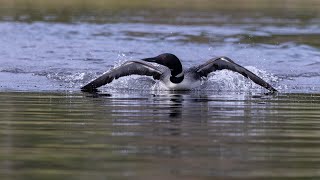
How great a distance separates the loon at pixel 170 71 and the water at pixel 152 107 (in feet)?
0.66

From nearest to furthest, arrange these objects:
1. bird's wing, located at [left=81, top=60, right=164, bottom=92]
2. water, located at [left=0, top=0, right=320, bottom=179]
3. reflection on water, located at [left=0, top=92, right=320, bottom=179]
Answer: reflection on water, located at [left=0, top=92, right=320, bottom=179]
water, located at [left=0, top=0, right=320, bottom=179]
bird's wing, located at [left=81, top=60, right=164, bottom=92]

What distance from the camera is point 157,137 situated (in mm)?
8742

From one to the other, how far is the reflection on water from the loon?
1.95 metres

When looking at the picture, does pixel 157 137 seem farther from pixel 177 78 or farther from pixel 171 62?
pixel 171 62

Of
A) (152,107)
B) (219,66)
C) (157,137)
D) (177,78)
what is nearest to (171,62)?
(177,78)

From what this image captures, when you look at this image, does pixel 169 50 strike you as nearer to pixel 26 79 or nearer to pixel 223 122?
pixel 26 79

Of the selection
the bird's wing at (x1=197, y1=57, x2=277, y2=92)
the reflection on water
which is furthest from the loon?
the reflection on water

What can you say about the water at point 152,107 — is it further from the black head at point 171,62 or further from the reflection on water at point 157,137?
the black head at point 171,62

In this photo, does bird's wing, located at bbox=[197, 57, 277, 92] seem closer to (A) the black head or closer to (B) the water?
(B) the water

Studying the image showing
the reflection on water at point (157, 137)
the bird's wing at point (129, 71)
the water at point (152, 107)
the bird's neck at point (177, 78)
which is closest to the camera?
the reflection on water at point (157, 137)

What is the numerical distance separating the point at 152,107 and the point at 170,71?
3619mm

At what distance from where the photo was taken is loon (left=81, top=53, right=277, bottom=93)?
1546 centimetres

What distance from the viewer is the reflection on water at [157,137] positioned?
6871 mm

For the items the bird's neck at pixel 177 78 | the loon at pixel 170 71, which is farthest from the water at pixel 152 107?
the bird's neck at pixel 177 78
